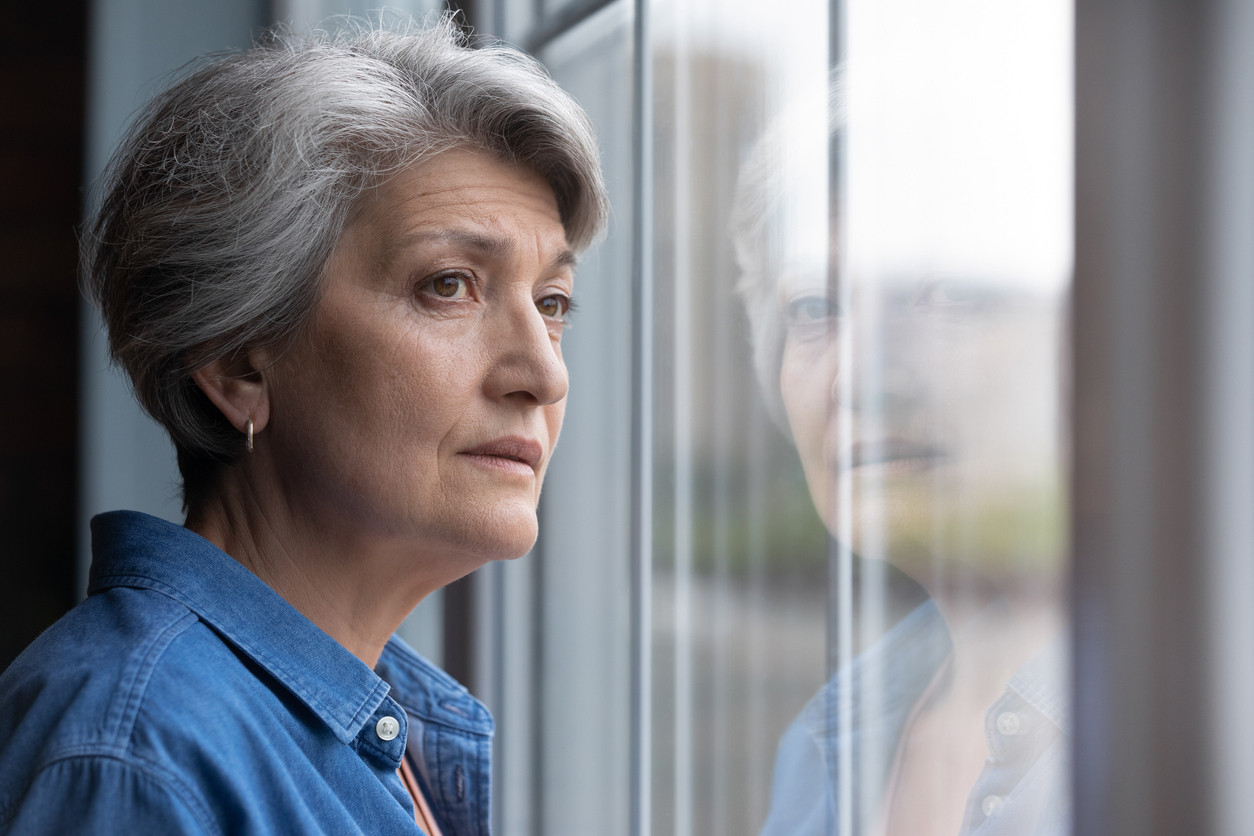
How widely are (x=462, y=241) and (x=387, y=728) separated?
1.83 feet

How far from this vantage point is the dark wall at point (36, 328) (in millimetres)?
2385

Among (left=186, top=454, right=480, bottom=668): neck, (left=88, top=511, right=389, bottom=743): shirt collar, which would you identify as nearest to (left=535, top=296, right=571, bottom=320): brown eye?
(left=186, top=454, right=480, bottom=668): neck

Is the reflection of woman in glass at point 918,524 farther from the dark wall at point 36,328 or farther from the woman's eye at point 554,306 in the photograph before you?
the dark wall at point 36,328

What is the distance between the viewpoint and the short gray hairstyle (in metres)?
1.00

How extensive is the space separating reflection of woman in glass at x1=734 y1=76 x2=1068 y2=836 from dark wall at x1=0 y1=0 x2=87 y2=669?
6.65 ft

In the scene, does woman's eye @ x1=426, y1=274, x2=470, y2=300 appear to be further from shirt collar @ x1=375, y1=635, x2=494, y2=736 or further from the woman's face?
shirt collar @ x1=375, y1=635, x2=494, y2=736

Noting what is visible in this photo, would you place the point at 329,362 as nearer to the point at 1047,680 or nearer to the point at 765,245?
the point at 765,245

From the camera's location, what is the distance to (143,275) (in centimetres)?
106

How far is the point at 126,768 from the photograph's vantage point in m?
0.73

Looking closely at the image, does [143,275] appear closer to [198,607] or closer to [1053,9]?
[198,607]

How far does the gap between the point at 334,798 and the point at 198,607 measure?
0.24 meters

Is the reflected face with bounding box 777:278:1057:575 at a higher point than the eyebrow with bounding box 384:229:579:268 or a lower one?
lower

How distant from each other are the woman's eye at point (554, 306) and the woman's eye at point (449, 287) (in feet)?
0.50

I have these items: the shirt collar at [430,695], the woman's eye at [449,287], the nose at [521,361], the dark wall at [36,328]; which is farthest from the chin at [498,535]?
the dark wall at [36,328]
